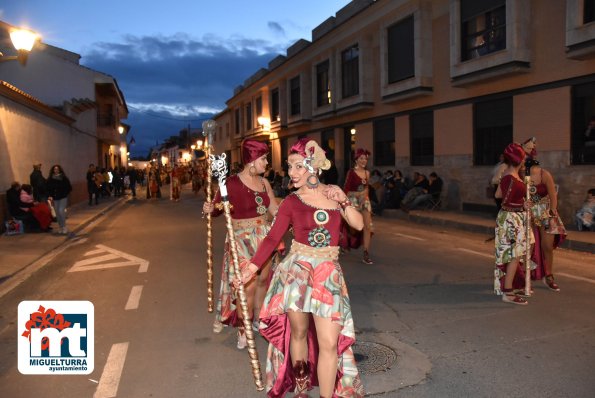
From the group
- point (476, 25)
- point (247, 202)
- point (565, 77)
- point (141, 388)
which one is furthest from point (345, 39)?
point (141, 388)

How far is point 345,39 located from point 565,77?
12.4 m

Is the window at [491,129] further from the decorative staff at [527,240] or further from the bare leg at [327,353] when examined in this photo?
the bare leg at [327,353]

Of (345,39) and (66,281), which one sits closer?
(66,281)

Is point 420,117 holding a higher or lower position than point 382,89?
lower

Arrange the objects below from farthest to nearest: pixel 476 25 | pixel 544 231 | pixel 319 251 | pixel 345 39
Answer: pixel 345 39 → pixel 476 25 → pixel 544 231 → pixel 319 251

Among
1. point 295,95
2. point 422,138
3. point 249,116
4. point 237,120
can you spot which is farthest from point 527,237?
point 237,120

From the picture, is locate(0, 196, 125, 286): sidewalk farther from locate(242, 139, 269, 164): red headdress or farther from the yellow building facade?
the yellow building facade

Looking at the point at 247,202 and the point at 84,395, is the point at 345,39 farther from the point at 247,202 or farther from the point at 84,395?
the point at 84,395

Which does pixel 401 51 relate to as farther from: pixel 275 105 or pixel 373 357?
pixel 373 357

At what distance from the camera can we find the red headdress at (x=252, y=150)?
14.9ft

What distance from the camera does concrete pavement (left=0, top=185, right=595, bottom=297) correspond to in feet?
29.3

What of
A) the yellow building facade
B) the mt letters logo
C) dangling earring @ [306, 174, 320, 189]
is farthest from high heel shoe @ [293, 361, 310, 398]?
the yellow building facade

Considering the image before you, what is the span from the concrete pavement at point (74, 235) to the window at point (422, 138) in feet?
9.63

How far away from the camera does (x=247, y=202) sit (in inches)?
183
